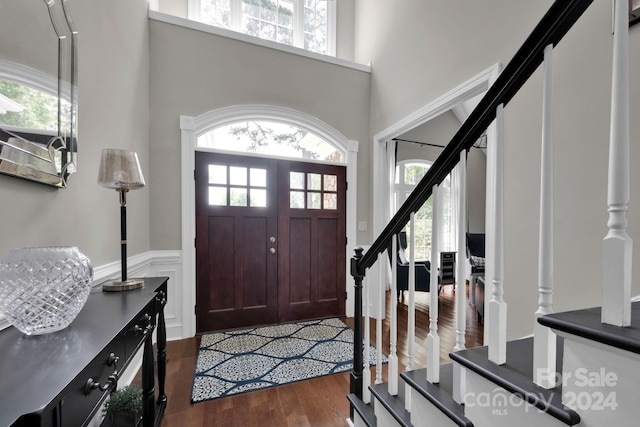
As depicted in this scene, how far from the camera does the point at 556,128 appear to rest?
1.60 m

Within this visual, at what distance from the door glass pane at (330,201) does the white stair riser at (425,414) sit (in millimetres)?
2477

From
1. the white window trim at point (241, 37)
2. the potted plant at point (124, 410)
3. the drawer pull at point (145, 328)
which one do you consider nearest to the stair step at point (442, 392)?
the drawer pull at point (145, 328)

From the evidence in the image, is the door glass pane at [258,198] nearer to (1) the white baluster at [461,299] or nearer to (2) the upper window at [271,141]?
(2) the upper window at [271,141]

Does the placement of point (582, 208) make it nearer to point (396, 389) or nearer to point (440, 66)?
point (396, 389)

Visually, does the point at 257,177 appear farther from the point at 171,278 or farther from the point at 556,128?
the point at 556,128

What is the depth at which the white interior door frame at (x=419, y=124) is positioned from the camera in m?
1.60

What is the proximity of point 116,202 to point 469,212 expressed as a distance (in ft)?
18.8

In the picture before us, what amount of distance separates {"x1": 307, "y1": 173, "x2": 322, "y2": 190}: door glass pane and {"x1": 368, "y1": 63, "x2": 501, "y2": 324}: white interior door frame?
0.69m

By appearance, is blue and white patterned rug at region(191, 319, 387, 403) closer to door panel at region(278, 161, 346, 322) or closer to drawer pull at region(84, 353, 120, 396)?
door panel at region(278, 161, 346, 322)

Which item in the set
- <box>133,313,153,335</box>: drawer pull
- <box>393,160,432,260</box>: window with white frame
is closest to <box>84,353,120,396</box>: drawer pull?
<box>133,313,153,335</box>: drawer pull

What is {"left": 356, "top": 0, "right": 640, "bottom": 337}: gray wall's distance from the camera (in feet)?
4.64

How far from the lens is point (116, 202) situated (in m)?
1.96

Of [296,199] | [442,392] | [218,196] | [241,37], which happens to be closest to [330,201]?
[296,199]

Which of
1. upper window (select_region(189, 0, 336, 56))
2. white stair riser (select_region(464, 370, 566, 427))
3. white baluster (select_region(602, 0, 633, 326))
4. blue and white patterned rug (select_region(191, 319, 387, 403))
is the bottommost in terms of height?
blue and white patterned rug (select_region(191, 319, 387, 403))
